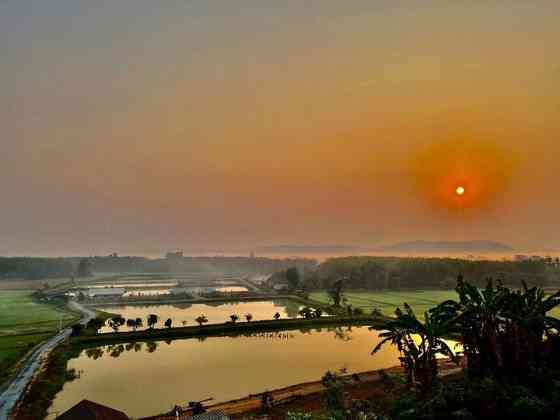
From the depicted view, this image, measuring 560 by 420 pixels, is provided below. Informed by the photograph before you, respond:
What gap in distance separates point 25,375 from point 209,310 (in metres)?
38.5

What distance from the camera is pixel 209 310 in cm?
6931

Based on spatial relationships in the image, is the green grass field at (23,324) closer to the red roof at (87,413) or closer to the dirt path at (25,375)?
the dirt path at (25,375)

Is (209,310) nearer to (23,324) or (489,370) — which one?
(23,324)

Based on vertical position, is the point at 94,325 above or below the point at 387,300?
below

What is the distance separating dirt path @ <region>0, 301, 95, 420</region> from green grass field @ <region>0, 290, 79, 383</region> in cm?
95

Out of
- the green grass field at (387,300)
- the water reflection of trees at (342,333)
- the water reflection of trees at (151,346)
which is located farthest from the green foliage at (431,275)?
the water reflection of trees at (151,346)

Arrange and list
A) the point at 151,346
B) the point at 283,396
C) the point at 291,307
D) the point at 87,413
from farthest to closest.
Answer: the point at 291,307 < the point at 151,346 < the point at 283,396 < the point at 87,413

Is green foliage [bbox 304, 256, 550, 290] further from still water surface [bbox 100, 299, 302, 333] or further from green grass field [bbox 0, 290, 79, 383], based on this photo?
green grass field [bbox 0, 290, 79, 383]

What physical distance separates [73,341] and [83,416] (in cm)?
2746

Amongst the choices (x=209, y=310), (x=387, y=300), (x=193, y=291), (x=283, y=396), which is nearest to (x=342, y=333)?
(x=283, y=396)

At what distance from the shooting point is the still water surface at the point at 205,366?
89.2 feet

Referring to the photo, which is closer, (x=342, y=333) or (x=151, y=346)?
(x=151, y=346)

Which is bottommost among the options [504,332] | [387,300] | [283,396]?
[283,396]

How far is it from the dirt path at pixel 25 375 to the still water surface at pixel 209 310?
991 cm
